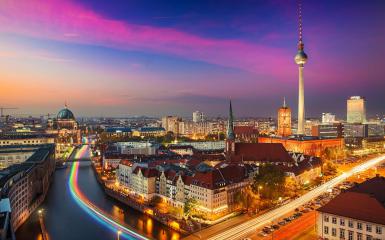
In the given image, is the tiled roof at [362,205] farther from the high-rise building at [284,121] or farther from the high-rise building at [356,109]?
the high-rise building at [356,109]

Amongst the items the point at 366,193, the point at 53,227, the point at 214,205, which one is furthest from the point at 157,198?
the point at 366,193

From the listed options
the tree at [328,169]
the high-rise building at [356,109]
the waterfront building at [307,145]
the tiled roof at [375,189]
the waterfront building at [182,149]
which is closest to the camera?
the tiled roof at [375,189]

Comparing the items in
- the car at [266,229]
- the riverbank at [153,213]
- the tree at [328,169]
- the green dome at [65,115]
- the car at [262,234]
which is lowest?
the riverbank at [153,213]

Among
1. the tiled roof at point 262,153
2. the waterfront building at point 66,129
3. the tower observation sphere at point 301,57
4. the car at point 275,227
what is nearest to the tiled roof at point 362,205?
the car at point 275,227

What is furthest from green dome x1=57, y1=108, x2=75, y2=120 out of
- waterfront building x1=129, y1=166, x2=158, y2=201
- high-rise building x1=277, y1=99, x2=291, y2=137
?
waterfront building x1=129, y1=166, x2=158, y2=201

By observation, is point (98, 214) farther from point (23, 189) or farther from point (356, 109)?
point (356, 109)

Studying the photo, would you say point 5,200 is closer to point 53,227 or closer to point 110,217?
point 53,227
